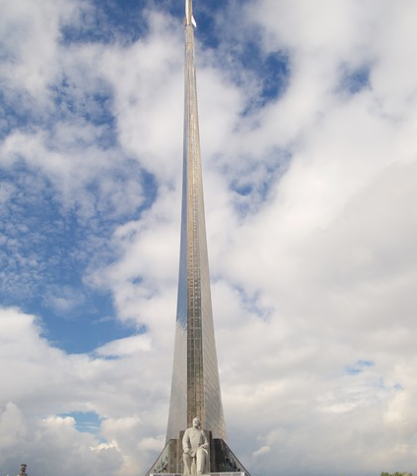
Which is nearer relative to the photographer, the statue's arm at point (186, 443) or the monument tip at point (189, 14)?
the statue's arm at point (186, 443)

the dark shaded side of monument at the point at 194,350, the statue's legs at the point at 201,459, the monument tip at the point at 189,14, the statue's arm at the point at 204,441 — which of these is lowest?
the statue's legs at the point at 201,459

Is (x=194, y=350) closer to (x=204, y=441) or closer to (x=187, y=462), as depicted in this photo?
(x=204, y=441)

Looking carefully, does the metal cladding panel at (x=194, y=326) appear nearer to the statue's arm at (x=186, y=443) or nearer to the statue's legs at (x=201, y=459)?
the statue's arm at (x=186, y=443)

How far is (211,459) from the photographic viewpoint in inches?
853

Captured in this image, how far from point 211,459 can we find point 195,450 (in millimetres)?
2027

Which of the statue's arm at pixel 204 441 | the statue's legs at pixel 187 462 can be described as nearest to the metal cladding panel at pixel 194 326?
the statue's arm at pixel 204 441

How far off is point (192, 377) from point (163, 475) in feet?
16.3

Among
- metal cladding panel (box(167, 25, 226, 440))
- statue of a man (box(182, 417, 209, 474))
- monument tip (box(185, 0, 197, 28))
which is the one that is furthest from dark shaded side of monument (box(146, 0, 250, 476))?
monument tip (box(185, 0, 197, 28))

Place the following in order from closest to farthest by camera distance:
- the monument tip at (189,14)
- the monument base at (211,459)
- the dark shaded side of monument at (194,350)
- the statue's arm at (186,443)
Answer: the statue's arm at (186,443), the monument base at (211,459), the dark shaded side of monument at (194,350), the monument tip at (189,14)

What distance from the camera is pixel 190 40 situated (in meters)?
34.8

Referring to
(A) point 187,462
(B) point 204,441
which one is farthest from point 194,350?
(A) point 187,462

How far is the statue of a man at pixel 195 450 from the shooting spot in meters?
19.6

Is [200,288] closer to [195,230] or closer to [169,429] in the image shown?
[195,230]

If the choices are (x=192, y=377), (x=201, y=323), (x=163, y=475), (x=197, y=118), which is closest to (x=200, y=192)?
(x=197, y=118)
